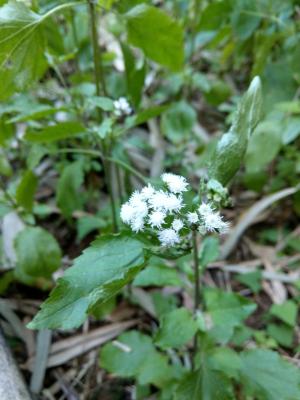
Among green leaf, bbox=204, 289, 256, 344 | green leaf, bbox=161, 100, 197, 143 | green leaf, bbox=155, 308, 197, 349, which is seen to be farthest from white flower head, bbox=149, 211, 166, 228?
green leaf, bbox=161, 100, 197, 143

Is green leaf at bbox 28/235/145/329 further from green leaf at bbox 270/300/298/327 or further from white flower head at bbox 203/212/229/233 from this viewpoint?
green leaf at bbox 270/300/298/327

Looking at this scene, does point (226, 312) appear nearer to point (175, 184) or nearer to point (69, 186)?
point (175, 184)

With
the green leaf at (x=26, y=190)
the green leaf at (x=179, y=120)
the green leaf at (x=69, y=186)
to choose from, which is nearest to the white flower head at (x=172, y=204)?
the green leaf at (x=26, y=190)

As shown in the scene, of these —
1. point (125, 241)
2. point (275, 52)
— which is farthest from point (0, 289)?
point (275, 52)

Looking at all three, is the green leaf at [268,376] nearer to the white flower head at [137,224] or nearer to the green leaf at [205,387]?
the green leaf at [205,387]

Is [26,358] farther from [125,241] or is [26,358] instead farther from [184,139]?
[184,139]

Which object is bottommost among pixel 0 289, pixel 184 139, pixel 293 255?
pixel 293 255
